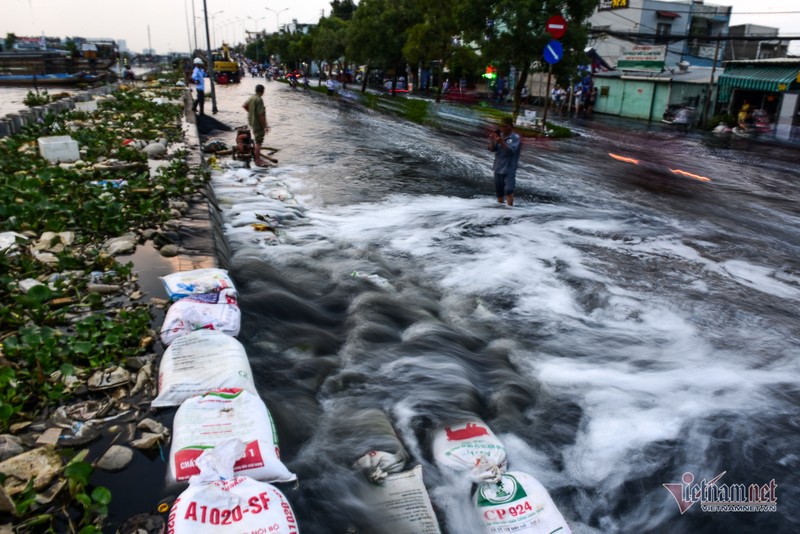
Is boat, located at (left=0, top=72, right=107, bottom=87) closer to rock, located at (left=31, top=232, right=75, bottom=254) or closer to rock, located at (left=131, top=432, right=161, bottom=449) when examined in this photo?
rock, located at (left=31, top=232, right=75, bottom=254)

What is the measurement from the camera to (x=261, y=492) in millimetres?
2398

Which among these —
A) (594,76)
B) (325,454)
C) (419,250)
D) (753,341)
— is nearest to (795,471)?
(753,341)

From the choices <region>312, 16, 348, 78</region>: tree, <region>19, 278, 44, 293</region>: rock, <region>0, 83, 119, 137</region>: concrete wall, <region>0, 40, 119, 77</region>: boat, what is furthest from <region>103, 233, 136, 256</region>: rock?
<region>312, 16, 348, 78</region>: tree

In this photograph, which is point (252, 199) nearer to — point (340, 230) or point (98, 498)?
point (340, 230)

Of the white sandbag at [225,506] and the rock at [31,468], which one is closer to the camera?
the white sandbag at [225,506]

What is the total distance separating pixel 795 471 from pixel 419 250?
205 inches

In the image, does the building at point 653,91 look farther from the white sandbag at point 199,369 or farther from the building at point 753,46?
the white sandbag at point 199,369

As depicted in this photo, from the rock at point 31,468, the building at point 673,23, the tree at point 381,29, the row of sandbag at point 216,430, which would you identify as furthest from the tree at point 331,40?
the rock at point 31,468

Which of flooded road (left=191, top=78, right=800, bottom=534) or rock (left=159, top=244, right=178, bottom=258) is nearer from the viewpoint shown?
flooded road (left=191, top=78, right=800, bottom=534)

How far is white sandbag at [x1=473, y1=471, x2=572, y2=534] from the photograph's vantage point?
2.82 m

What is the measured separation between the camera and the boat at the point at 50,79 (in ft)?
103

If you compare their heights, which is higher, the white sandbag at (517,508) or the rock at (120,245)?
the rock at (120,245)

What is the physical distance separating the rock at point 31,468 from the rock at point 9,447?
0.05 metres
